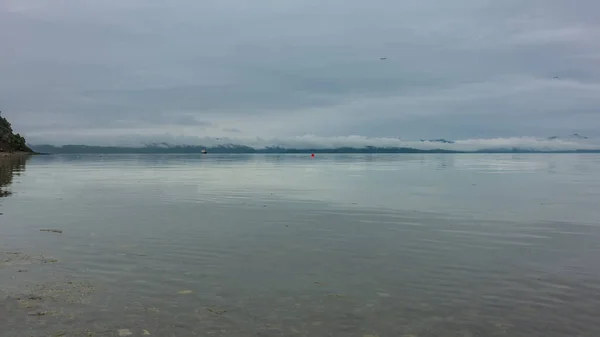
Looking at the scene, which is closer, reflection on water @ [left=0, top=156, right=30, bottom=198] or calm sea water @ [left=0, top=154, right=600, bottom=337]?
calm sea water @ [left=0, top=154, right=600, bottom=337]

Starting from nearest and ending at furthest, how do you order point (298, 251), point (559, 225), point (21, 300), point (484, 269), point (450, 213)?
point (21, 300), point (484, 269), point (298, 251), point (559, 225), point (450, 213)

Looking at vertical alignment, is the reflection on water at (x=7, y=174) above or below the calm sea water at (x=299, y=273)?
below

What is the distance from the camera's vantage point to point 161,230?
23172mm

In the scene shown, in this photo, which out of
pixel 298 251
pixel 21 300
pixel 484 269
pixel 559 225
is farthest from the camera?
pixel 559 225

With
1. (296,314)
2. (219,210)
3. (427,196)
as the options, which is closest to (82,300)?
(296,314)

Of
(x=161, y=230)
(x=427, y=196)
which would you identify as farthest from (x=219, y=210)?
(x=427, y=196)

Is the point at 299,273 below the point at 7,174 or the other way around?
the other way around

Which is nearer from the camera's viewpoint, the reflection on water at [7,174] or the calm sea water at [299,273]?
the calm sea water at [299,273]

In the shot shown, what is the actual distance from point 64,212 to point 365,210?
18.6 m

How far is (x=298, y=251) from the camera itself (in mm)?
18578

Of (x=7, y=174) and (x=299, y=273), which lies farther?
(x=7, y=174)

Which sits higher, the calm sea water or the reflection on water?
the calm sea water

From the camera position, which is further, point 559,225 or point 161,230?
point 559,225

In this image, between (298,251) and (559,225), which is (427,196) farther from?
(298,251)
